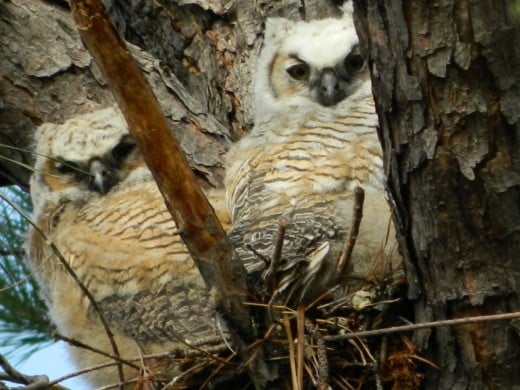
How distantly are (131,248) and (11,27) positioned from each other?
49.8 inches

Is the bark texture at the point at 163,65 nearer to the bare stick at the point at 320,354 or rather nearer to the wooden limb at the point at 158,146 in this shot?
the bare stick at the point at 320,354

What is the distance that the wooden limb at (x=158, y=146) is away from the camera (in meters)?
1.98

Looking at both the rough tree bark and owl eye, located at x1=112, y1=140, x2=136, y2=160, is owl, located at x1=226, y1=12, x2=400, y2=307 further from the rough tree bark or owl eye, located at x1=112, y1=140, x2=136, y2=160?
owl eye, located at x1=112, y1=140, x2=136, y2=160

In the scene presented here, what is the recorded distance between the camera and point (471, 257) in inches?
83.2

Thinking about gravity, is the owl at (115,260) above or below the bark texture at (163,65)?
below

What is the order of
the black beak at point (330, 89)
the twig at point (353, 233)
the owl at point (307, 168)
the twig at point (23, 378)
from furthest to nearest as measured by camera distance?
the black beak at point (330, 89) < the owl at point (307, 168) < the twig at point (353, 233) < the twig at point (23, 378)

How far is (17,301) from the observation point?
3912 mm

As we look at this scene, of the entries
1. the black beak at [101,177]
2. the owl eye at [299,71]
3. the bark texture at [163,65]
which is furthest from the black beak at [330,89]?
the black beak at [101,177]

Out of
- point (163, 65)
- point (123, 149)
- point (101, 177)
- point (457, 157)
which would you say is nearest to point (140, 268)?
point (101, 177)

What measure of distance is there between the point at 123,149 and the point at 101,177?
0.18 meters

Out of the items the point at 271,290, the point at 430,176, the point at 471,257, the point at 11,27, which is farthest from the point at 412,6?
the point at 11,27

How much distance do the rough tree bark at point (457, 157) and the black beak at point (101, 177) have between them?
1753 mm

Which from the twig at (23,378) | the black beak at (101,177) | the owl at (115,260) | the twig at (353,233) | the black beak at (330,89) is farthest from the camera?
the black beak at (101,177)

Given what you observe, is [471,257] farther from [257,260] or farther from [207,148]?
[207,148]
